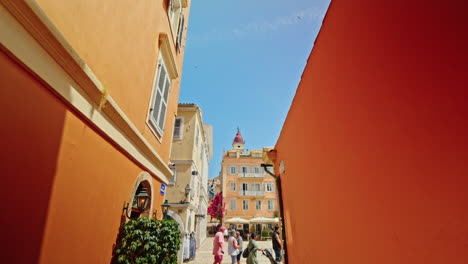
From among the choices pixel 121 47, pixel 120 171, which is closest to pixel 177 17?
pixel 121 47

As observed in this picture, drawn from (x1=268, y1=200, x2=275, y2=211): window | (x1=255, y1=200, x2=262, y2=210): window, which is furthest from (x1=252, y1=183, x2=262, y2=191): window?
(x1=268, y1=200, x2=275, y2=211): window

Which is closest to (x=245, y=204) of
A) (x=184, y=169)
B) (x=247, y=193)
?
(x=247, y=193)

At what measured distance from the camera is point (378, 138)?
1.85 metres

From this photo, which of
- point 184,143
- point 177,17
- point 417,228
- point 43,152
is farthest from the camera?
point 184,143

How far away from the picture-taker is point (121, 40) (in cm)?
396

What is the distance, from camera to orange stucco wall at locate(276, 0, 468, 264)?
3.95 feet

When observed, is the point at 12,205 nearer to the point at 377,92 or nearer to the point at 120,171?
the point at 120,171

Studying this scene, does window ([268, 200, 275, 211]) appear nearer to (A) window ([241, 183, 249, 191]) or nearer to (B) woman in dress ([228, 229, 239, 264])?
(A) window ([241, 183, 249, 191])

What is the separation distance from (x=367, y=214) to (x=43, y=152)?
10.6ft

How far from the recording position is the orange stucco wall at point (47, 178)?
187 cm

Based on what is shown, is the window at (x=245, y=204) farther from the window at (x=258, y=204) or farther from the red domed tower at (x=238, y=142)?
the red domed tower at (x=238, y=142)

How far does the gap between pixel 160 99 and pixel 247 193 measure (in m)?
30.0

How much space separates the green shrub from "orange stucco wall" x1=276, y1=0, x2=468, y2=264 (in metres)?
2.63

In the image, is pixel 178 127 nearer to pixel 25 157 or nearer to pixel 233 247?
pixel 233 247
